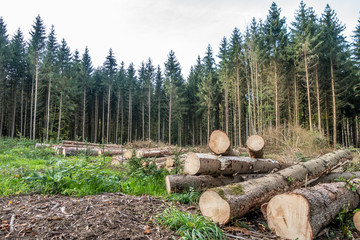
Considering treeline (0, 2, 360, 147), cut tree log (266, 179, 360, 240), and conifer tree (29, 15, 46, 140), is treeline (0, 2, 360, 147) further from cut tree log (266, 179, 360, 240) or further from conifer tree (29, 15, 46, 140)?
cut tree log (266, 179, 360, 240)

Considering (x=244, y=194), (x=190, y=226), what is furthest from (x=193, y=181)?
(x=190, y=226)

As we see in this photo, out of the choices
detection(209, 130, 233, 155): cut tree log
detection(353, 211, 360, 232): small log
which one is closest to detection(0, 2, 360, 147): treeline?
detection(209, 130, 233, 155): cut tree log

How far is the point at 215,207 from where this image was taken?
2920 mm

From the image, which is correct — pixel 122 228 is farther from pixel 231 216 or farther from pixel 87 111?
pixel 87 111

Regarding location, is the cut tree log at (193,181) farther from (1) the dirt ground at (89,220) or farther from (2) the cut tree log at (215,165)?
(1) the dirt ground at (89,220)

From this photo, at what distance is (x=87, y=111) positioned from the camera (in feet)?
115

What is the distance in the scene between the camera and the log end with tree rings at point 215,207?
2818 millimetres

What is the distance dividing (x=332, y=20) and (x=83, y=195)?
100 feet

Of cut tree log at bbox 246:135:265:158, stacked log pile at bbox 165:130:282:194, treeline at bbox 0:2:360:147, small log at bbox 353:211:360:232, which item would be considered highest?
treeline at bbox 0:2:360:147

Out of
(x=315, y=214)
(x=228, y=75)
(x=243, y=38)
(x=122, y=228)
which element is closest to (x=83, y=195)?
(x=122, y=228)

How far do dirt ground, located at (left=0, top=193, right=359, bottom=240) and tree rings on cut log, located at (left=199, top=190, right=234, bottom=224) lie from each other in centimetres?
15

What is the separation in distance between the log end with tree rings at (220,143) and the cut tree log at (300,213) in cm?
218

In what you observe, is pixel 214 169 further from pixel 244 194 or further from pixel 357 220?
pixel 357 220

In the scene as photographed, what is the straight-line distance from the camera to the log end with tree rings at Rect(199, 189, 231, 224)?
2818 millimetres
